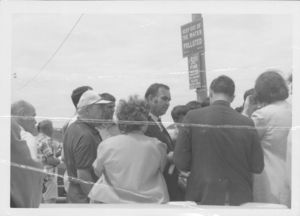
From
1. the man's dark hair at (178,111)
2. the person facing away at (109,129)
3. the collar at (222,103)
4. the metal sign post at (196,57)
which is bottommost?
the person facing away at (109,129)

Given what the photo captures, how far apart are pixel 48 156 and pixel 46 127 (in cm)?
14

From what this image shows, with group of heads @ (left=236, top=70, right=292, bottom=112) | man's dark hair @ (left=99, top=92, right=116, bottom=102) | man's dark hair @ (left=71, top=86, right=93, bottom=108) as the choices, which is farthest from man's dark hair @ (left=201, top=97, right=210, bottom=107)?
man's dark hair @ (left=71, top=86, right=93, bottom=108)

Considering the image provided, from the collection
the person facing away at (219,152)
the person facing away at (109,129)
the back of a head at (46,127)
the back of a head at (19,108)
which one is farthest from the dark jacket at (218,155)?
the back of a head at (19,108)

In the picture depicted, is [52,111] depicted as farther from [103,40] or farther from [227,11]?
[227,11]

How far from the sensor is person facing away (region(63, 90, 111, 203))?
1676 mm

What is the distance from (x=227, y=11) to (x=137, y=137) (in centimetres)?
73

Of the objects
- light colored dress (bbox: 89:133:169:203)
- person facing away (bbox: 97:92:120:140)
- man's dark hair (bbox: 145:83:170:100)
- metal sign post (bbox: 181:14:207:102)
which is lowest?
light colored dress (bbox: 89:133:169:203)

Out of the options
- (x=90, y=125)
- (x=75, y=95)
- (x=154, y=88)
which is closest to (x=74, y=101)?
(x=75, y=95)

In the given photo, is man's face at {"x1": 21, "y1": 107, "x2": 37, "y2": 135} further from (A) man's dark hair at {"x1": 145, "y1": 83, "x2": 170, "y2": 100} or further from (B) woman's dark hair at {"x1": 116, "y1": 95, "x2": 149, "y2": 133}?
Result: (A) man's dark hair at {"x1": 145, "y1": 83, "x2": 170, "y2": 100}

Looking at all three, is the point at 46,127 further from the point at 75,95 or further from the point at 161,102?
the point at 161,102

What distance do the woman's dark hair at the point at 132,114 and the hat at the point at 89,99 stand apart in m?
0.08

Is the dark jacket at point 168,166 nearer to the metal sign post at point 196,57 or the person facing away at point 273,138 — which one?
the metal sign post at point 196,57

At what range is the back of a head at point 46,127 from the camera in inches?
65.4

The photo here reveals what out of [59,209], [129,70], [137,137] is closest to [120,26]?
[129,70]
